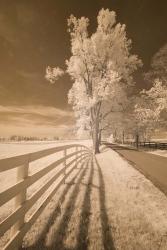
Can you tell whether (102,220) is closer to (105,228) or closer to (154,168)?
(105,228)

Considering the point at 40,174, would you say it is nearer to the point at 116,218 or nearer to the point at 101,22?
the point at 116,218

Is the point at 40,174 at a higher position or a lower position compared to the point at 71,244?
higher

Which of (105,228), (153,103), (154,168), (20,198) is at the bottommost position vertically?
(105,228)

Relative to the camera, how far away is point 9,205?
551cm

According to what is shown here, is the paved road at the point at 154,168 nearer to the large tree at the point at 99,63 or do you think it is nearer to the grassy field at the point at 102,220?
the grassy field at the point at 102,220

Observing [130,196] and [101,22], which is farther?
[101,22]

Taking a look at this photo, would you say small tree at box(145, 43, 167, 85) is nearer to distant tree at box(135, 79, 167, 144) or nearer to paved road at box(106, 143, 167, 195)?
distant tree at box(135, 79, 167, 144)

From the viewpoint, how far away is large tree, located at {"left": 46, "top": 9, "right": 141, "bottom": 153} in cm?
1839

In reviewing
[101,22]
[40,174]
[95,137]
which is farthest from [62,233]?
[101,22]

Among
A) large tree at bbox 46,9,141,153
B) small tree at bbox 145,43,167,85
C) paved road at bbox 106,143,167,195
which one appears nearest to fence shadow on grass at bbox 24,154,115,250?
paved road at bbox 106,143,167,195

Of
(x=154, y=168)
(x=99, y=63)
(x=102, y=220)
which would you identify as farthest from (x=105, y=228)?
(x=99, y=63)

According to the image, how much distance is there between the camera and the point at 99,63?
19.3 m

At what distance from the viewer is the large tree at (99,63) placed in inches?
724

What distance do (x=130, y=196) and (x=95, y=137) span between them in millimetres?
15196
